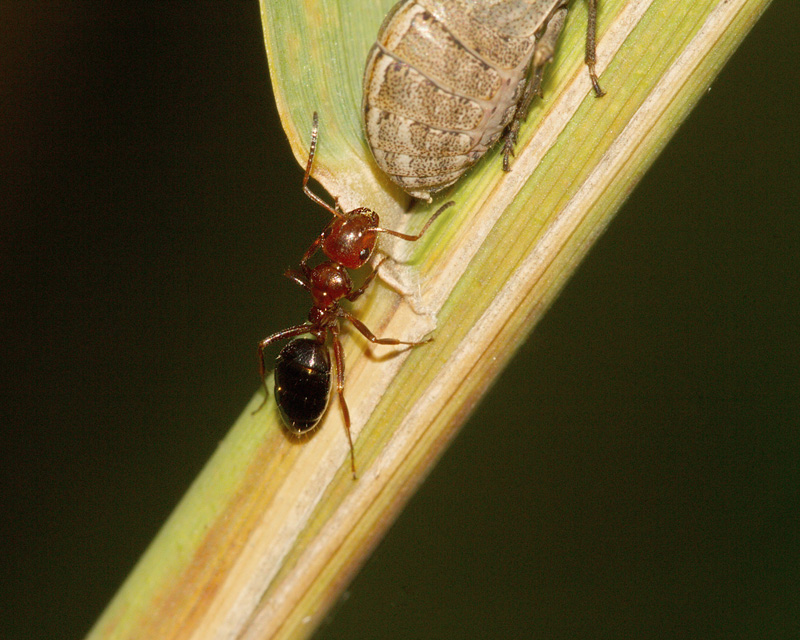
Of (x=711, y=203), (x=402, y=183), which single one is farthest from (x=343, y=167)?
(x=711, y=203)

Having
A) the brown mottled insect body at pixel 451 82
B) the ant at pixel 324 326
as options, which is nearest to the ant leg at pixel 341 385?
the ant at pixel 324 326

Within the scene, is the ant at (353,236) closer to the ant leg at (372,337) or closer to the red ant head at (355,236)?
the red ant head at (355,236)

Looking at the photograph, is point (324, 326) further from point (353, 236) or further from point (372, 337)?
point (372, 337)

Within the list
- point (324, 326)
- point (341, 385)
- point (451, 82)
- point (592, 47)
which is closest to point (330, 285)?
point (324, 326)

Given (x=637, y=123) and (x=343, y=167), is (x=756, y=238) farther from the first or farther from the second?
(x=343, y=167)

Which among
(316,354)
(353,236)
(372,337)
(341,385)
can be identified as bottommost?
(316,354)
